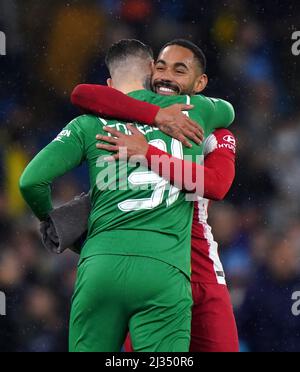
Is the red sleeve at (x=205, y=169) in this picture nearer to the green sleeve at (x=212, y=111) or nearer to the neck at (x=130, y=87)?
the green sleeve at (x=212, y=111)

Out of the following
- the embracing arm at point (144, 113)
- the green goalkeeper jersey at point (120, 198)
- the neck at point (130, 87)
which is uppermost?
the neck at point (130, 87)

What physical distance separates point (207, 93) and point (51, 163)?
293 centimetres

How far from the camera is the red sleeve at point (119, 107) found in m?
2.96

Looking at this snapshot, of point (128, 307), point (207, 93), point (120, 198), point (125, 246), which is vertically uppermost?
point (207, 93)

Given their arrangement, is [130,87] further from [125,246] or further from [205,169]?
[125,246]

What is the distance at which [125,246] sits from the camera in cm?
276

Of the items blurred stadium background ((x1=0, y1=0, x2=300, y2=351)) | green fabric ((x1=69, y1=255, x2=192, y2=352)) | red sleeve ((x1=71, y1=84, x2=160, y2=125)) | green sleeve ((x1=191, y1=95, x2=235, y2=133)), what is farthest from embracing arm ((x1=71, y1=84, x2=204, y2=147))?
blurred stadium background ((x1=0, y1=0, x2=300, y2=351))

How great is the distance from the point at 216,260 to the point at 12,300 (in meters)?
2.18

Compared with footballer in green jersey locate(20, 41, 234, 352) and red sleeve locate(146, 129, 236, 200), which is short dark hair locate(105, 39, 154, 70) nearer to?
footballer in green jersey locate(20, 41, 234, 352)

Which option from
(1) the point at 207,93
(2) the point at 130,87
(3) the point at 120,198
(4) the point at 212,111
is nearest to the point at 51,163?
(3) the point at 120,198

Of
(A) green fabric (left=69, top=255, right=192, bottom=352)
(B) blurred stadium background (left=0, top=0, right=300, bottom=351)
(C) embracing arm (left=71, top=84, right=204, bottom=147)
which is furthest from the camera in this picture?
(B) blurred stadium background (left=0, top=0, right=300, bottom=351)

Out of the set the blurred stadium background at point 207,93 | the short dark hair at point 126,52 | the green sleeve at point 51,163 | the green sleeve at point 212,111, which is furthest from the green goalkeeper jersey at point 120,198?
the blurred stadium background at point 207,93

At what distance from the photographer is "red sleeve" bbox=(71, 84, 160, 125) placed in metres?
2.96

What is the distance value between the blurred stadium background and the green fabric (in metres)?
2.59
